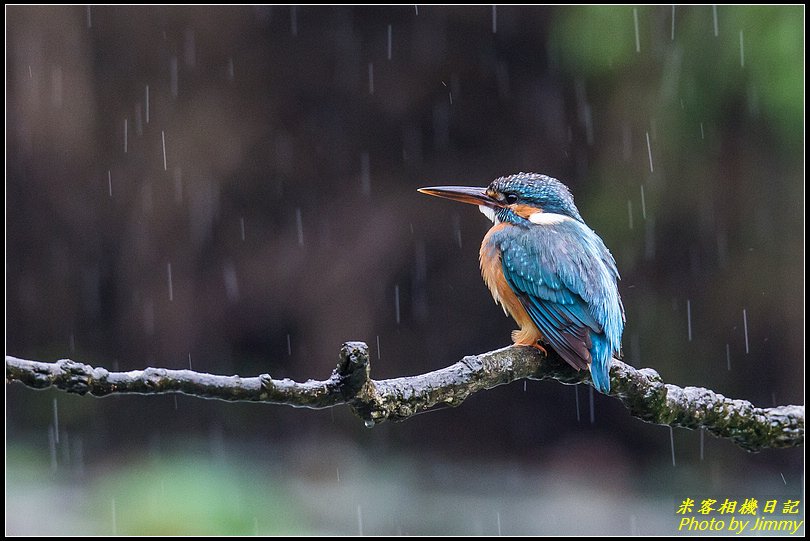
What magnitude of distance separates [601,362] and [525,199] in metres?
0.73

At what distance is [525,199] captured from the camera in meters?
2.66

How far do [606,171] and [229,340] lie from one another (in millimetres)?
2549

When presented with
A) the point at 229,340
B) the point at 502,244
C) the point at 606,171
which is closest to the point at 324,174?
the point at 229,340

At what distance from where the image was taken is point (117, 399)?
20.9 ft

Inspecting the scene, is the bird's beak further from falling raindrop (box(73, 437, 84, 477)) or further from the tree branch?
falling raindrop (box(73, 437, 84, 477))

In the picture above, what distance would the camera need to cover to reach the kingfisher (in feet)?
7.18

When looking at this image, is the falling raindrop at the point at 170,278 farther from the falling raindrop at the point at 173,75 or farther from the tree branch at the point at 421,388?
the tree branch at the point at 421,388

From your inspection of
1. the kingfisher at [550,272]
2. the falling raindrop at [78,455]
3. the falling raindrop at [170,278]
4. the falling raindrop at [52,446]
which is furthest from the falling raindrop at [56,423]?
the kingfisher at [550,272]

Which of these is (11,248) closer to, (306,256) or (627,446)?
(306,256)

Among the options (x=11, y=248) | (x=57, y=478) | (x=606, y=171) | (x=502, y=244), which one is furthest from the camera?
(x=57, y=478)

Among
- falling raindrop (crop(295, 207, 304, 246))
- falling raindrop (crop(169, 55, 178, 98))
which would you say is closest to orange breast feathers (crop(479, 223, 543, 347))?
falling raindrop (crop(295, 207, 304, 246))

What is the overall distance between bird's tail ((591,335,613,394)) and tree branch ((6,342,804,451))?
0.09 feet

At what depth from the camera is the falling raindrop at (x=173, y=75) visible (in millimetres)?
5688

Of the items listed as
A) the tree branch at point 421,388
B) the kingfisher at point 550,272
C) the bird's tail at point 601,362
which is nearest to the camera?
the tree branch at point 421,388
